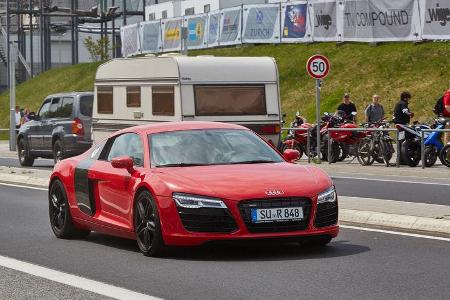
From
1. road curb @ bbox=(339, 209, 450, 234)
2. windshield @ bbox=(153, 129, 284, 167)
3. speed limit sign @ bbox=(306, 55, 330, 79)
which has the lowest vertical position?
road curb @ bbox=(339, 209, 450, 234)

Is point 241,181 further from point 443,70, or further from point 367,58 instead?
point 367,58

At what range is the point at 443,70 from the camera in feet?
135

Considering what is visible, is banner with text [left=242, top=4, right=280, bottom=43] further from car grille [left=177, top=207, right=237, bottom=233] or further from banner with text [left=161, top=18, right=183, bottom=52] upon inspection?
car grille [left=177, top=207, right=237, bottom=233]

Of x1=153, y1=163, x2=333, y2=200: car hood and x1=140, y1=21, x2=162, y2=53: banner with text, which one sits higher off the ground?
x1=140, y1=21, x2=162, y2=53: banner with text

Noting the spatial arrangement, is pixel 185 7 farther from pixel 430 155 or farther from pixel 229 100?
pixel 229 100

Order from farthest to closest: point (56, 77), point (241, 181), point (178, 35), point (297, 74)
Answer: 1. point (56, 77)
2. point (178, 35)
3. point (297, 74)
4. point (241, 181)

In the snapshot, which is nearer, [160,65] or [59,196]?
[59,196]

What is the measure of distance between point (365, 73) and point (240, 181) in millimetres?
34095

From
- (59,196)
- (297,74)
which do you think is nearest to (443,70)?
(297,74)

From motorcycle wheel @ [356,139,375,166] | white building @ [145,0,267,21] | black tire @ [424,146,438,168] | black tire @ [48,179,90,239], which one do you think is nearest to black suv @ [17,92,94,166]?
motorcycle wheel @ [356,139,375,166]

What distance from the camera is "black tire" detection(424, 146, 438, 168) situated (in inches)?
1049

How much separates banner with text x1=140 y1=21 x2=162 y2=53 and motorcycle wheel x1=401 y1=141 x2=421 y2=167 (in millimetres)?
32924

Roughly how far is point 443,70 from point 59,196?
29099mm

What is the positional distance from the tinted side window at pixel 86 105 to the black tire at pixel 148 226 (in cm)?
1871
